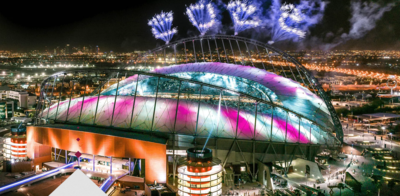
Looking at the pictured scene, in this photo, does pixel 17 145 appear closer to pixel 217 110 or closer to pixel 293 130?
pixel 217 110

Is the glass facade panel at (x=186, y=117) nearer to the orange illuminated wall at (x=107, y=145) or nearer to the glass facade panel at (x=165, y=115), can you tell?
the glass facade panel at (x=165, y=115)

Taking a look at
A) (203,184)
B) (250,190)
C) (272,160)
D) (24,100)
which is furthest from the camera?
(24,100)

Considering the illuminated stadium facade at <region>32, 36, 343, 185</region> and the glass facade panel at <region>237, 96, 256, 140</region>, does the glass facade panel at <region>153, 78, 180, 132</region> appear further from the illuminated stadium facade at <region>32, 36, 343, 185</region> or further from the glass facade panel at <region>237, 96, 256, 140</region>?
the glass facade panel at <region>237, 96, 256, 140</region>

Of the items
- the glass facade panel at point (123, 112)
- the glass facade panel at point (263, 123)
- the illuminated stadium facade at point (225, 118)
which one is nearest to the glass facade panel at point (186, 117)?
the illuminated stadium facade at point (225, 118)

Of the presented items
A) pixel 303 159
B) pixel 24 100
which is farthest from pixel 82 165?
pixel 24 100

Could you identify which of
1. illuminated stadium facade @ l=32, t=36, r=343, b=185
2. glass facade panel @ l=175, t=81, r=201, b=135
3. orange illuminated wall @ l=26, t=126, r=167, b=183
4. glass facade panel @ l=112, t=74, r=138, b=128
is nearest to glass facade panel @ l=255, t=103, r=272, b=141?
illuminated stadium facade @ l=32, t=36, r=343, b=185

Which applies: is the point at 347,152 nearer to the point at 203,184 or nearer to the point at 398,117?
the point at 203,184
